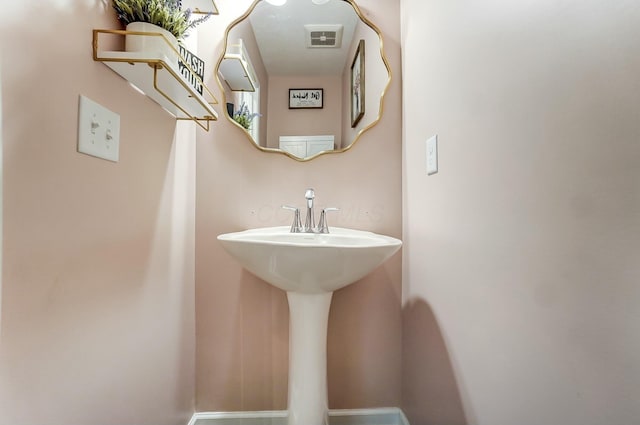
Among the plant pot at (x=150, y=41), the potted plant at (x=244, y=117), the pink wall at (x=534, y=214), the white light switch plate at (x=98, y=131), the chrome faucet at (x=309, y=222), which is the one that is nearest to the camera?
the pink wall at (x=534, y=214)

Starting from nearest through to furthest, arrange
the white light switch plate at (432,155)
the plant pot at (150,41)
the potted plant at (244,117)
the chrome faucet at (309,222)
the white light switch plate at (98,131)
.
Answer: the white light switch plate at (98,131) < the plant pot at (150,41) < the white light switch plate at (432,155) < the chrome faucet at (309,222) < the potted plant at (244,117)

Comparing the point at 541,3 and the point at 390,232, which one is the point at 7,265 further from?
the point at 390,232

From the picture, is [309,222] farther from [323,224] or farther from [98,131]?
[98,131]

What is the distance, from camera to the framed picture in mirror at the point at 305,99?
1.30m

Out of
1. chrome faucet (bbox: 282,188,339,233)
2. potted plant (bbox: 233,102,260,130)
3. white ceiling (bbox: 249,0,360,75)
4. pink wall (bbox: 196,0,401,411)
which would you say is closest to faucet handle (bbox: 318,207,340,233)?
chrome faucet (bbox: 282,188,339,233)

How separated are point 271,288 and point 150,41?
2.95 ft

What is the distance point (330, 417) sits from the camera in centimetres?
121

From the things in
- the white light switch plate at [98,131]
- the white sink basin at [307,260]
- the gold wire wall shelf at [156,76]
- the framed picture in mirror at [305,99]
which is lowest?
the white sink basin at [307,260]

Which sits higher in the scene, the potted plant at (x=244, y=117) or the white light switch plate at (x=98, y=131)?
the potted plant at (x=244, y=117)

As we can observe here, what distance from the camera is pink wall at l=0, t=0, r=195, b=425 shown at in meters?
0.48

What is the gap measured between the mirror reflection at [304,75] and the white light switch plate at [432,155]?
13.7 inches

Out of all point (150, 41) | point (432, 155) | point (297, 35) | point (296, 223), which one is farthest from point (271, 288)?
point (297, 35)

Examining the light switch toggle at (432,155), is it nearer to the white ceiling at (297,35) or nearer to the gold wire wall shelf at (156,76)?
the white ceiling at (297,35)

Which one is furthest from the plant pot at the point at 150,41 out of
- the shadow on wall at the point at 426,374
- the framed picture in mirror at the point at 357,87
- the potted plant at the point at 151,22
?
the shadow on wall at the point at 426,374
